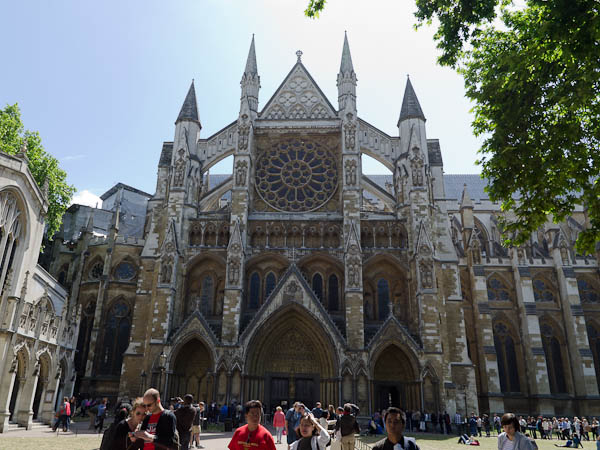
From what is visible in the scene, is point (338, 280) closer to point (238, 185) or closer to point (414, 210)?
point (414, 210)

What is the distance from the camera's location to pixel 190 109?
31.4 m

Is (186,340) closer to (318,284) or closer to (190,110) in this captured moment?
(318,284)

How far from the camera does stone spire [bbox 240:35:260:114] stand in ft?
102

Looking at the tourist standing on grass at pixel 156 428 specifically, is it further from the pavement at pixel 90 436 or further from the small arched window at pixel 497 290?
the small arched window at pixel 497 290

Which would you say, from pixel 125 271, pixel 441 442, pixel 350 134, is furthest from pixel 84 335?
pixel 441 442

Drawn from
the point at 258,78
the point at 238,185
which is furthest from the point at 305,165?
the point at 258,78

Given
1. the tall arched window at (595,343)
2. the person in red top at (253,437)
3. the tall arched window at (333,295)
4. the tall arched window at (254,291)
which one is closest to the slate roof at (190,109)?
Answer: the tall arched window at (254,291)

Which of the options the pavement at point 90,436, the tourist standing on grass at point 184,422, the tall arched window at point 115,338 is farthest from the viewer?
the tall arched window at point 115,338

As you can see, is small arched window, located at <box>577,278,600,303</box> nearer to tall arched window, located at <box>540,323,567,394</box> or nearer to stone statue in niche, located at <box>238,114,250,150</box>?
tall arched window, located at <box>540,323,567,394</box>

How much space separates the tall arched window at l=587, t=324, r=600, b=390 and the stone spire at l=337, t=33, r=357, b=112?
24.8m

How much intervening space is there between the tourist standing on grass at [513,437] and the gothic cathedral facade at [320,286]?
18.7 meters

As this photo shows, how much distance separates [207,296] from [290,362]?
6.42 meters

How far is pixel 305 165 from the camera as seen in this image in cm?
3033

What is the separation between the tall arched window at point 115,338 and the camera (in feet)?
97.6
